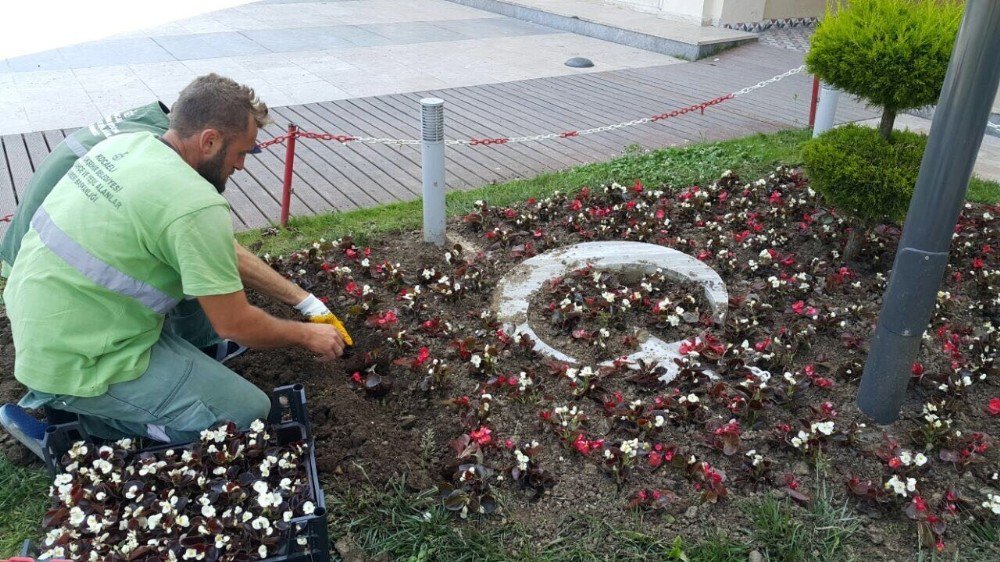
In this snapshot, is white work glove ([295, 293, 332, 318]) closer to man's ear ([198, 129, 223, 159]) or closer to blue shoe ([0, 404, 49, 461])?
man's ear ([198, 129, 223, 159])

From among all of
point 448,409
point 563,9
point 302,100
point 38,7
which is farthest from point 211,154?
point 38,7

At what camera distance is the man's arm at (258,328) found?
279 centimetres

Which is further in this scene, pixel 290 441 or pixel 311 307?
pixel 311 307

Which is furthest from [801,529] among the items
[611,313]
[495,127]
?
[495,127]

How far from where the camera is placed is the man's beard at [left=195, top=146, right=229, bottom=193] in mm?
3008

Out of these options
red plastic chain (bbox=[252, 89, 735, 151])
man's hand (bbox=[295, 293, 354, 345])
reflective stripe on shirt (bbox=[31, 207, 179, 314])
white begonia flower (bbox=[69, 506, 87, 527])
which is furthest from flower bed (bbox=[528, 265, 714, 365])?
white begonia flower (bbox=[69, 506, 87, 527])

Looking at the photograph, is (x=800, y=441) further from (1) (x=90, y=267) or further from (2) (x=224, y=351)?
(1) (x=90, y=267)

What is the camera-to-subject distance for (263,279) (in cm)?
351

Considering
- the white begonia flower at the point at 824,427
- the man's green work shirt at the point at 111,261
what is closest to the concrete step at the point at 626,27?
the white begonia flower at the point at 824,427

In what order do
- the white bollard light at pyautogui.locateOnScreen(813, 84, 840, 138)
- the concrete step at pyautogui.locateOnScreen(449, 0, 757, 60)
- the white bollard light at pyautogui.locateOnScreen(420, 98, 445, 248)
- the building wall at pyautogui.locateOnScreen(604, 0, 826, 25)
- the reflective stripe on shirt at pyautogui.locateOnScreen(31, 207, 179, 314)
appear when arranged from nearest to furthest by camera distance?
the reflective stripe on shirt at pyautogui.locateOnScreen(31, 207, 179, 314) → the white bollard light at pyautogui.locateOnScreen(420, 98, 445, 248) → the white bollard light at pyautogui.locateOnScreen(813, 84, 840, 138) → the concrete step at pyautogui.locateOnScreen(449, 0, 757, 60) → the building wall at pyautogui.locateOnScreen(604, 0, 826, 25)

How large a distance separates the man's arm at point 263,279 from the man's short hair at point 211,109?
0.70 meters

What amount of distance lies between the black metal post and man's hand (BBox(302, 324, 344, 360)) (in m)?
2.39

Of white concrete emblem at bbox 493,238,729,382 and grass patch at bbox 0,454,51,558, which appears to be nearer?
grass patch at bbox 0,454,51,558

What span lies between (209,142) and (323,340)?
3.03 feet
